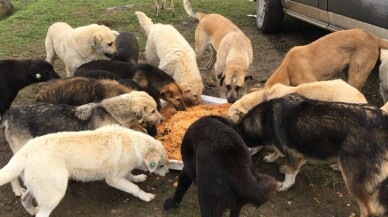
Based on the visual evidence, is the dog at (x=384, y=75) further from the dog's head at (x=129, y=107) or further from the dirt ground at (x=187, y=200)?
the dog's head at (x=129, y=107)

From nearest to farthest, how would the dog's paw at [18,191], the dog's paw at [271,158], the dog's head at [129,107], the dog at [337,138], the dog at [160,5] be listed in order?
the dog at [337,138]
the dog's paw at [18,191]
the dog's head at [129,107]
the dog's paw at [271,158]
the dog at [160,5]

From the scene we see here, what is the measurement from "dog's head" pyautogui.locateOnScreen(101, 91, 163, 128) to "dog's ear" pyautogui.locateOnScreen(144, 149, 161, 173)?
0.71 meters

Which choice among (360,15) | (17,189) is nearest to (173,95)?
(17,189)

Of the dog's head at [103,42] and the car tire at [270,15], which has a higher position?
the dog's head at [103,42]

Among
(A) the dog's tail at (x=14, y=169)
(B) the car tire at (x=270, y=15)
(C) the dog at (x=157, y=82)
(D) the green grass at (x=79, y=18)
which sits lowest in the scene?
(D) the green grass at (x=79, y=18)

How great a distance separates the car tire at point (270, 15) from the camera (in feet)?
33.5

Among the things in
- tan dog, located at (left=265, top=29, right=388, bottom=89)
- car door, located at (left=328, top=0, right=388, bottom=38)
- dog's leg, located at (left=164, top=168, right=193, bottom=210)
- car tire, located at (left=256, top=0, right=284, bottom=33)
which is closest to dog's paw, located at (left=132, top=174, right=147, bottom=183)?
dog's leg, located at (left=164, top=168, right=193, bottom=210)

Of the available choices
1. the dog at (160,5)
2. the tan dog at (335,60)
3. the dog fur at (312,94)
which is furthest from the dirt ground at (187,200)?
the dog at (160,5)

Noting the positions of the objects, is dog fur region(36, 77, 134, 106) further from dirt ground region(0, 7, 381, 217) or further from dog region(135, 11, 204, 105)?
dog region(135, 11, 204, 105)

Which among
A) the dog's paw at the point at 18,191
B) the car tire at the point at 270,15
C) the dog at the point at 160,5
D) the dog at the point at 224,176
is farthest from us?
the dog at the point at 160,5

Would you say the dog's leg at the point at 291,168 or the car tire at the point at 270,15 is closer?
the dog's leg at the point at 291,168

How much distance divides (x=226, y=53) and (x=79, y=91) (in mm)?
3035

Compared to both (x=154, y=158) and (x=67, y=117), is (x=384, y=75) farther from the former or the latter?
(x=67, y=117)

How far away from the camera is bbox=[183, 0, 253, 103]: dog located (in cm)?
686
